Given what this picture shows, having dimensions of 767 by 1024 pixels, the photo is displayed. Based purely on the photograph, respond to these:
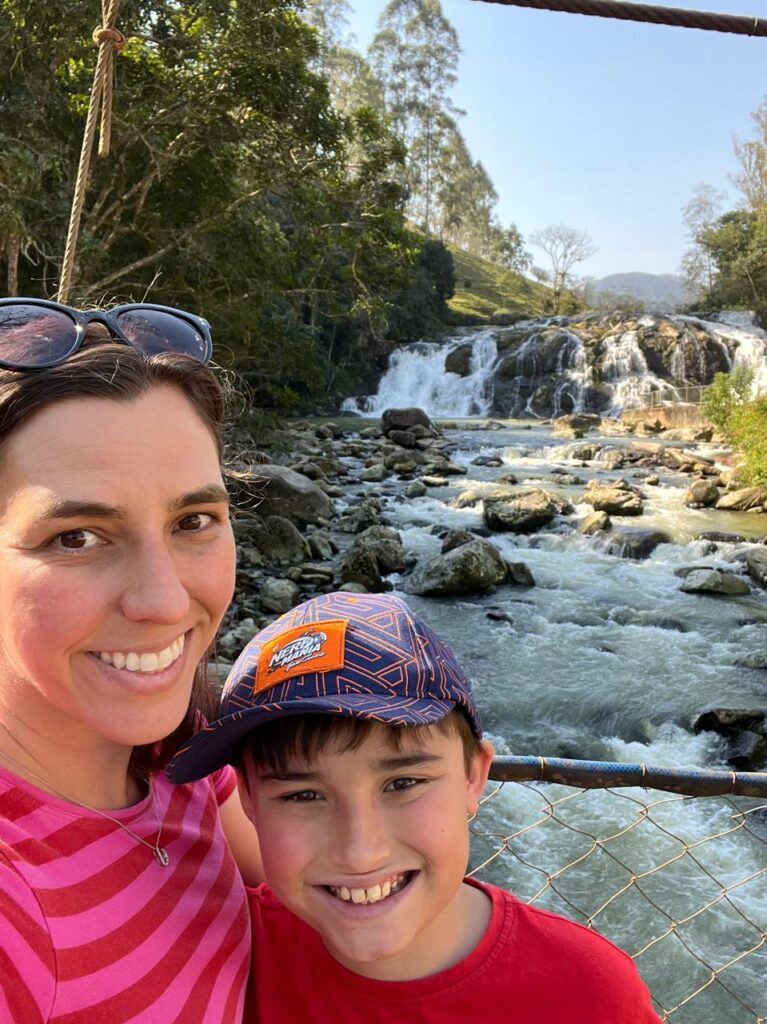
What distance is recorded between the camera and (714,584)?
827cm

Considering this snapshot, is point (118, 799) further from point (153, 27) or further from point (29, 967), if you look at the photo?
point (153, 27)

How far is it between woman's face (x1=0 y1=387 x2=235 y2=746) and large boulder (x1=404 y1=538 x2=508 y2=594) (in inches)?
292

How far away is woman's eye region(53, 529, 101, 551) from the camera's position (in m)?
0.84

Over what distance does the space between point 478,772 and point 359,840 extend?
0.92ft

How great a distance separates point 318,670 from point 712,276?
1446 inches

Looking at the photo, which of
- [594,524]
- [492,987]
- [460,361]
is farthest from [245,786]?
[460,361]

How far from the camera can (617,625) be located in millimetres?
7555

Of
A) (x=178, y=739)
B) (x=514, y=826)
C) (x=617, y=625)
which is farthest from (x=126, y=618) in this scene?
(x=617, y=625)

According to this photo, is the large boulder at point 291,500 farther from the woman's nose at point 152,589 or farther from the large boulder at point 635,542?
the woman's nose at point 152,589

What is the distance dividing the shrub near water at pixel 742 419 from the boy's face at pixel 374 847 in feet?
39.8

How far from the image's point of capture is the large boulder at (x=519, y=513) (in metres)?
10.6

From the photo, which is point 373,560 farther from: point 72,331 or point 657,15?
point 72,331

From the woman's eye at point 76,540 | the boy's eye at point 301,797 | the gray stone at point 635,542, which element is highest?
the woman's eye at point 76,540

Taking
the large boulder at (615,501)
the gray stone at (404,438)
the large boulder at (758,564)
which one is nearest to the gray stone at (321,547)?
the large boulder at (615,501)
